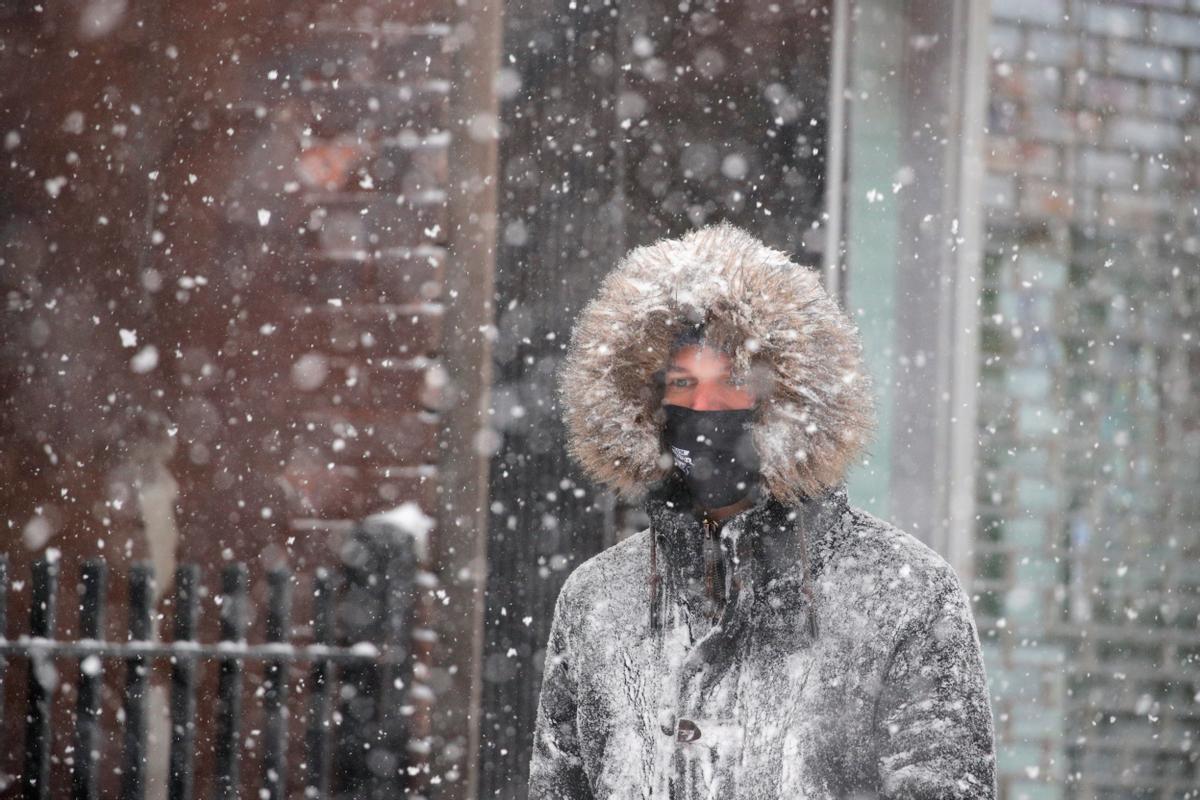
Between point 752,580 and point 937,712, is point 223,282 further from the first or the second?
point 937,712

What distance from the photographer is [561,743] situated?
209cm

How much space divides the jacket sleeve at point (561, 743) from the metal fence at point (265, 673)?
2.82ft

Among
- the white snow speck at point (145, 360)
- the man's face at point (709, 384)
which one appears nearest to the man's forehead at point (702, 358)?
the man's face at point (709, 384)

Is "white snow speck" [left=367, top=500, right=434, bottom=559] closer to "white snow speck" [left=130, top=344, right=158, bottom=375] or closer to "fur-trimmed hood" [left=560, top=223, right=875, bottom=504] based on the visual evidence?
"white snow speck" [left=130, top=344, right=158, bottom=375]

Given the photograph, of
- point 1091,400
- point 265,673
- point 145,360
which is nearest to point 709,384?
point 265,673

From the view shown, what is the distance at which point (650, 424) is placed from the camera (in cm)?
199

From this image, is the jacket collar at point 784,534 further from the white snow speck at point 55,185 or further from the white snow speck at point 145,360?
the white snow speck at point 55,185

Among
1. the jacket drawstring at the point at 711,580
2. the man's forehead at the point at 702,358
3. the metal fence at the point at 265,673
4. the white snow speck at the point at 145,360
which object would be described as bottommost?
the metal fence at the point at 265,673

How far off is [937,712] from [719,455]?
52 cm

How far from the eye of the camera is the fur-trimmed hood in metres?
1.88

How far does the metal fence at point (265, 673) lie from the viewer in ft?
9.32

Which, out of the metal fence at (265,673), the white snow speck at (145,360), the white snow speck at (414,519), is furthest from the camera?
the white snow speck at (145,360)

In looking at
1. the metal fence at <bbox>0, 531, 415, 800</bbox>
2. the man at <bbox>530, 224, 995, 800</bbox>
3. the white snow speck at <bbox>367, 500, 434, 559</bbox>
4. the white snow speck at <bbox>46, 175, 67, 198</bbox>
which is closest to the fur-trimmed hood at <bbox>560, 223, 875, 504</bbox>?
the man at <bbox>530, 224, 995, 800</bbox>

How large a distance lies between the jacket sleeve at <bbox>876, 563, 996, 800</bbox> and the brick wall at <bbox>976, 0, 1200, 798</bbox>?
1990 millimetres
